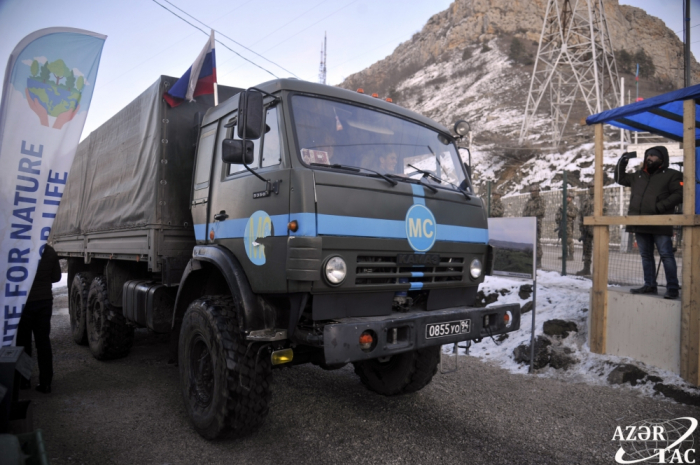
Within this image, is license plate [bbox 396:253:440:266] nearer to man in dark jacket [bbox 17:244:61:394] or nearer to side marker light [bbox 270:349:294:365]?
side marker light [bbox 270:349:294:365]

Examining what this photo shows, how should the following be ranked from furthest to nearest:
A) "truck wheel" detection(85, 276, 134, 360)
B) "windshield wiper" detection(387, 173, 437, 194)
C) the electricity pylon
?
the electricity pylon
"truck wheel" detection(85, 276, 134, 360)
"windshield wiper" detection(387, 173, 437, 194)

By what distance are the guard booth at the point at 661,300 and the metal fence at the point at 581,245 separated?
0.83 metres

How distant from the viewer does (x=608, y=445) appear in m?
3.59

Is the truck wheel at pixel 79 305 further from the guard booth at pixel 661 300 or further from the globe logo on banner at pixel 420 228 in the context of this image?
the guard booth at pixel 661 300

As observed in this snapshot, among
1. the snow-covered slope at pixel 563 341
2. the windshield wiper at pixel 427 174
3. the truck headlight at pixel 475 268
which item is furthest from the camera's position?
the snow-covered slope at pixel 563 341

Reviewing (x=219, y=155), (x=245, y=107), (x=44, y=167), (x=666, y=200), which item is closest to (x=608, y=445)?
(x=666, y=200)

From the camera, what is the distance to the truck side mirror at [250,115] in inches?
129

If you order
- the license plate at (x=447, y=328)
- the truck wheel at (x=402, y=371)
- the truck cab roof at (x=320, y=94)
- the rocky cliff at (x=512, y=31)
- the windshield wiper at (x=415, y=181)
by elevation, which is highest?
the rocky cliff at (x=512, y=31)

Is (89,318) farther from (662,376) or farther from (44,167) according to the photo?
(662,376)

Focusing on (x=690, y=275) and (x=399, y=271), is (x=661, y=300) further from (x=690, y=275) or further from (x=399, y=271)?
(x=399, y=271)

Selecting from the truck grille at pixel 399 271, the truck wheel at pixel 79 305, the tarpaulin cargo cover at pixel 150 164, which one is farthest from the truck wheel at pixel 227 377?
the truck wheel at pixel 79 305

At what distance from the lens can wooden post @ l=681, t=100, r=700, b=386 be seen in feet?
15.0

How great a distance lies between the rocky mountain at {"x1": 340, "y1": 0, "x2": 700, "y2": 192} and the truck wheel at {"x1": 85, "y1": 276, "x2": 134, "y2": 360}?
20785 mm

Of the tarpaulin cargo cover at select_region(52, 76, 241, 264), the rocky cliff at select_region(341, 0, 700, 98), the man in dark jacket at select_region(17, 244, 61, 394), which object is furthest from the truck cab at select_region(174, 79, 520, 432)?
the rocky cliff at select_region(341, 0, 700, 98)
